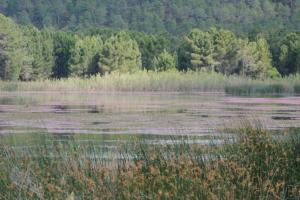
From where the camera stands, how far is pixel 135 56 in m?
66.9

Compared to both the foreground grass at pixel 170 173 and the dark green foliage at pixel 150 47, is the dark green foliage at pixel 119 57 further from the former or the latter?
the foreground grass at pixel 170 173

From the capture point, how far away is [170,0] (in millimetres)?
117188

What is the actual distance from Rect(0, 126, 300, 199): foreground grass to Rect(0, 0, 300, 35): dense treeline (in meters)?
88.3

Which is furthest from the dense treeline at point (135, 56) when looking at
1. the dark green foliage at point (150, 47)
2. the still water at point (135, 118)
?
the still water at point (135, 118)

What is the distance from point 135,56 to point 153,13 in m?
45.5

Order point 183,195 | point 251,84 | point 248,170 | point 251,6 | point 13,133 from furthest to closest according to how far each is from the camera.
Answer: point 251,6 < point 251,84 < point 13,133 < point 248,170 < point 183,195

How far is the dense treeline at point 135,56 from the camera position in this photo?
6206 cm

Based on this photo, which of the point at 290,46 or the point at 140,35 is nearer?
the point at 290,46

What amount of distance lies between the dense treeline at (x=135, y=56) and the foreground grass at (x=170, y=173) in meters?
49.2

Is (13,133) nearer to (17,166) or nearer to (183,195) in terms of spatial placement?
(17,166)

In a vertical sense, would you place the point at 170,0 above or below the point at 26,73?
above

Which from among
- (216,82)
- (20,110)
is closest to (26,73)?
(216,82)

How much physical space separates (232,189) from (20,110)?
62.5 ft

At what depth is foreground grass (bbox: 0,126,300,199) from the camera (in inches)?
348
